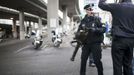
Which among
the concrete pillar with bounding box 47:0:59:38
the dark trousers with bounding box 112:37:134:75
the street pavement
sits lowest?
the street pavement


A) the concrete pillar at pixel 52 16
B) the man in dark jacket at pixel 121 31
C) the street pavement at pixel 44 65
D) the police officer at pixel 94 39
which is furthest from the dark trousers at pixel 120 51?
the concrete pillar at pixel 52 16

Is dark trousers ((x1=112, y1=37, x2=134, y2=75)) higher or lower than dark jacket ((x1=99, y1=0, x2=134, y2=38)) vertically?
lower

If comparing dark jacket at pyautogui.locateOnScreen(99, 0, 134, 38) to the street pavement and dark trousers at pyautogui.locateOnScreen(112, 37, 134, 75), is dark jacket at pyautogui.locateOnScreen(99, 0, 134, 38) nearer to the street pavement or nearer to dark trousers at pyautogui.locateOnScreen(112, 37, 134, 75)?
dark trousers at pyautogui.locateOnScreen(112, 37, 134, 75)

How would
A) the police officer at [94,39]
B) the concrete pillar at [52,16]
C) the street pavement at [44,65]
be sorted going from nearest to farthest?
the police officer at [94,39], the street pavement at [44,65], the concrete pillar at [52,16]

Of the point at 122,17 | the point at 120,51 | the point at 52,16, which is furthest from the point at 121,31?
the point at 52,16

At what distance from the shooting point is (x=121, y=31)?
6441 mm

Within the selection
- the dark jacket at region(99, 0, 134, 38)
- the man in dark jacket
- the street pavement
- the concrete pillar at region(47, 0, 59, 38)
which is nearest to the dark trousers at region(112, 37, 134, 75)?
the man in dark jacket

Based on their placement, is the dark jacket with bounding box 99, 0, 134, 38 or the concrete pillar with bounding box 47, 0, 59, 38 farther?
the concrete pillar with bounding box 47, 0, 59, 38

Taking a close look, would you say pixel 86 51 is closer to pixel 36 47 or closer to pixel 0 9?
pixel 36 47

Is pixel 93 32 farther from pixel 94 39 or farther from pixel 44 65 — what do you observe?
pixel 44 65

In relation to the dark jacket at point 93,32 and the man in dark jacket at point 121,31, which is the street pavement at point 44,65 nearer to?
the dark jacket at point 93,32

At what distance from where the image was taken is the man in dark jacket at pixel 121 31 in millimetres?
6391

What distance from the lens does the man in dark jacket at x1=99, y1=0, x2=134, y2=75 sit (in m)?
6.39

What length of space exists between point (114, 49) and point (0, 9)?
5377 centimetres
